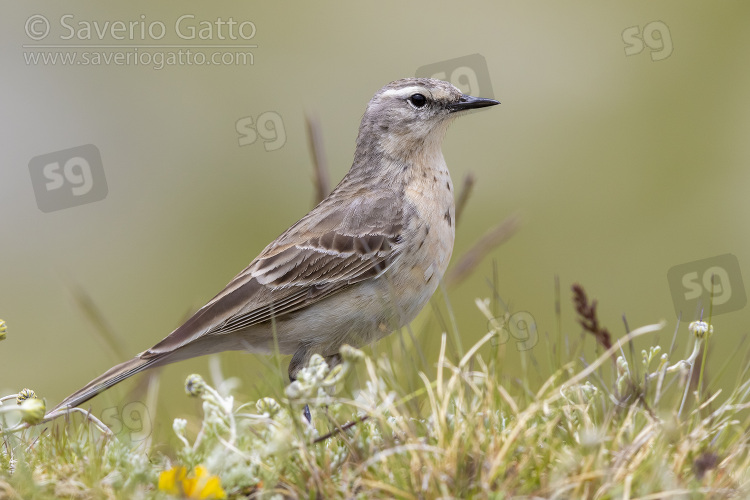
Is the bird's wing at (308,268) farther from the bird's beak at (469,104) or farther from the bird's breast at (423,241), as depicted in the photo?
the bird's beak at (469,104)

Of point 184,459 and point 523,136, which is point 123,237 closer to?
point 523,136

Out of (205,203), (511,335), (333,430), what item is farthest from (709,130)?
(333,430)

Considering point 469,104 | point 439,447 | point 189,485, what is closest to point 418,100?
point 469,104

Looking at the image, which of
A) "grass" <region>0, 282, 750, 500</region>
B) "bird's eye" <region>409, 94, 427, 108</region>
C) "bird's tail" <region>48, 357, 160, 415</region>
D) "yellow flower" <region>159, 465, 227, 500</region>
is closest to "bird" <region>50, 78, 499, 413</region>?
"bird's tail" <region>48, 357, 160, 415</region>

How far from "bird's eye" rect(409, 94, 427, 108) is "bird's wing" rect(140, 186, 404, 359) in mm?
835

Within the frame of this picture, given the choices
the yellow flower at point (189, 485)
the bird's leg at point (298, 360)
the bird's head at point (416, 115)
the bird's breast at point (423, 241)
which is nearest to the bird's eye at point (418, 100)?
the bird's head at point (416, 115)

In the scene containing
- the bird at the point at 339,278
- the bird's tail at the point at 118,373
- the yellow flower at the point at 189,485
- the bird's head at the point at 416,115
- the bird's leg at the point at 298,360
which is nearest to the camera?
the yellow flower at the point at 189,485

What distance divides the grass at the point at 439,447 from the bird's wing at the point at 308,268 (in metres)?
1.76

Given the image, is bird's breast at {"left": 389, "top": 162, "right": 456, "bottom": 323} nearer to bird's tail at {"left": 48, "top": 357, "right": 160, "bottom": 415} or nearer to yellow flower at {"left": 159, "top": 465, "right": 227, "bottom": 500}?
bird's tail at {"left": 48, "top": 357, "right": 160, "bottom": 415}

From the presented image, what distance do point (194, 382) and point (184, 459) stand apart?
1.05ft

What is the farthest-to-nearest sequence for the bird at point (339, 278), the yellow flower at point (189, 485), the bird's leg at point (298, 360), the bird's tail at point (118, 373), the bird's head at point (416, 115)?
the bird's head at point (416, 115)
the bird's leg at point (298, 360)
the bird at point (339, 278)
the bird's tail at point (118, 373)
the yellow flower at point (189, 485)

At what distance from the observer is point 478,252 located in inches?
207

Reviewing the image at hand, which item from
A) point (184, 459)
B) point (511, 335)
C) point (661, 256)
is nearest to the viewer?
point (184, 459)

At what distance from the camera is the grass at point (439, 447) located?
3.44 meters
